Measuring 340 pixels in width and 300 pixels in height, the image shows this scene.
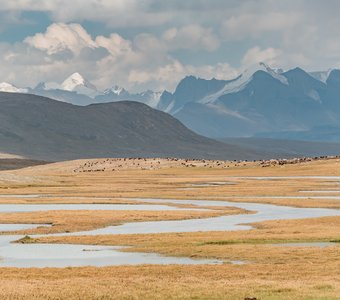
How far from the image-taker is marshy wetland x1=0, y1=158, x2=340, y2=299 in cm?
3847

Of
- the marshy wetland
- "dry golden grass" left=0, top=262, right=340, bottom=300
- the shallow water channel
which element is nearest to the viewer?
"dry golden grass" left=0, top=262, right=340, bottom=300

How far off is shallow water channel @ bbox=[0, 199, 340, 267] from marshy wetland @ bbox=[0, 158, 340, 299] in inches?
3.0

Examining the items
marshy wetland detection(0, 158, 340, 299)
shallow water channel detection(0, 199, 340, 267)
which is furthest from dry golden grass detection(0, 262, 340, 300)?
shallow water channel detection(0, 199, 340, 267)

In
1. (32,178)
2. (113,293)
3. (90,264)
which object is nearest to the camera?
(113,293)

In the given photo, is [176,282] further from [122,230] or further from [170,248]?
[122,230]

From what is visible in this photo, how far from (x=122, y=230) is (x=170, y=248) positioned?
16.8 m

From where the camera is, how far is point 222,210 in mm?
95500

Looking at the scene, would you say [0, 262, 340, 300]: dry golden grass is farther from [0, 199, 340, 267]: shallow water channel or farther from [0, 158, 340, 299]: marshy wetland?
[0, 199, 340, 267]: shallow water channel

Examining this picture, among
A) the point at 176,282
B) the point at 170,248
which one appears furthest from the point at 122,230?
the point at 176,282

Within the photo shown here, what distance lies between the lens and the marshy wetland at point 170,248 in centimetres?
3847

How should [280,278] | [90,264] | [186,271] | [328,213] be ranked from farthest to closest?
[328,213] → [90,264] → [186,271] → [280,278]

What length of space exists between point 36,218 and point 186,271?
41.0 metres

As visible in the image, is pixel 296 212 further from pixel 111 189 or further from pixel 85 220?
pixel 111 189

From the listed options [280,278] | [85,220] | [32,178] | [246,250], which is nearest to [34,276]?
[280,278]
